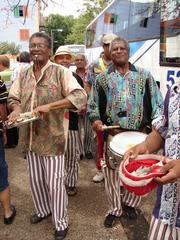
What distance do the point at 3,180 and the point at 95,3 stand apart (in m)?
26.6

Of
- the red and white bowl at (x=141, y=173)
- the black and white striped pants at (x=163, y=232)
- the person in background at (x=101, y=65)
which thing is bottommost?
the black and white striped pants at (x=163, y=232)

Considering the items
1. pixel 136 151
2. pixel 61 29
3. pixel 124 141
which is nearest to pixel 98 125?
pixel 124 141

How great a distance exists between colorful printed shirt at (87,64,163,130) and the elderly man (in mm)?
256

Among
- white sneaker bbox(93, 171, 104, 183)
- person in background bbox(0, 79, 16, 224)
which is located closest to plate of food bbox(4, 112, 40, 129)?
person in background bbox(0, 79, 16, 224)

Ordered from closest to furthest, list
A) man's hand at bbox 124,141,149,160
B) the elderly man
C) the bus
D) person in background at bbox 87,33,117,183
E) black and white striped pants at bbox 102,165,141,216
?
man's hand at bbox 124,141,149,160, the elderly man, black and white striped pants at bbox 102,165,141,216, person in background at bbox 87,33,117,183, the bus

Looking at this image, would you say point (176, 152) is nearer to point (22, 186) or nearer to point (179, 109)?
point (179, 109)

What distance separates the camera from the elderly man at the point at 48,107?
276 centimetres

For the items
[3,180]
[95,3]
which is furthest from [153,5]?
[95,3]

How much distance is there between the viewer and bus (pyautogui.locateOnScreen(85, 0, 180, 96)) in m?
4.37

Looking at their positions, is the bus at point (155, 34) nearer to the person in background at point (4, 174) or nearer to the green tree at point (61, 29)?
the person in background at point (4, 174)

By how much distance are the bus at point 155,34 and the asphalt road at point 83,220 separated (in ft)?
5.78

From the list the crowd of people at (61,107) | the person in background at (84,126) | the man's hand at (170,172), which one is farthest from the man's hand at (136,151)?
the person in background at (84,126)

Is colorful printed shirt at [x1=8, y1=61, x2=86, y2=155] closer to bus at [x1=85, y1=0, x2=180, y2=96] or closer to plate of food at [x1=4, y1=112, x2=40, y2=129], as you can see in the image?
plate of food at [x1=4, y1=112, x2=40, y2=129]

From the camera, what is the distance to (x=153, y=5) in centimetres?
527
